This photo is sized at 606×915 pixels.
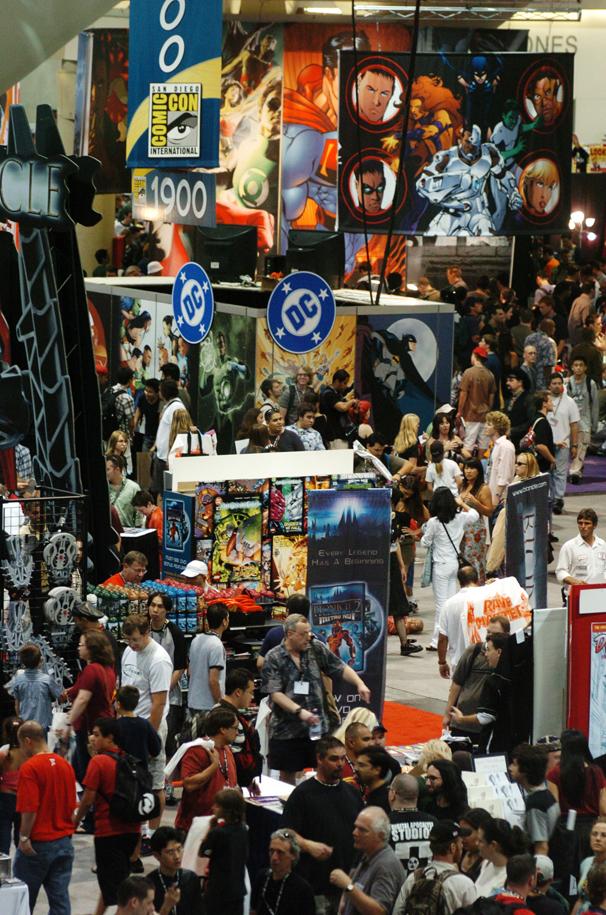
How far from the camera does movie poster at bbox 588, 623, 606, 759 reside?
9.28 metres

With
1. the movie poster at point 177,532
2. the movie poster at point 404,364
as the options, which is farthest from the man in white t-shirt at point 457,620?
the movie poster at point 404,364

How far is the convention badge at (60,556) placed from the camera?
1013cm

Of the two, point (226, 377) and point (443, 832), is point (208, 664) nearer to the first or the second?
point (443, 832)

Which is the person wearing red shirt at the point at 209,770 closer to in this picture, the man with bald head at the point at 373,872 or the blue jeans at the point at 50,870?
the blue jeans at the point at 50,870

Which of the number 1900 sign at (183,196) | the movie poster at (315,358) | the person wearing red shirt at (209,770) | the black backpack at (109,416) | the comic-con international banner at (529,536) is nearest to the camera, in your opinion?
the person wearing red shirt at (209,770)

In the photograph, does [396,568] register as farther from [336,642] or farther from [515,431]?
[515,431]

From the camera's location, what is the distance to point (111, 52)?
1042 inches

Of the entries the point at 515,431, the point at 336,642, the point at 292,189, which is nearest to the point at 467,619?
the point at 336,642

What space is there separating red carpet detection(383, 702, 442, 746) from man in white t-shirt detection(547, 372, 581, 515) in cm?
594

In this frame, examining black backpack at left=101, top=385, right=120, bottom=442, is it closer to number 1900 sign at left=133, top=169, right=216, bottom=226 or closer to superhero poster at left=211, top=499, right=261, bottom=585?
number 1900 sign at left=133, top=169, right=216, bottom=226

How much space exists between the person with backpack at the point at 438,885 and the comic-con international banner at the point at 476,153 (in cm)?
1613

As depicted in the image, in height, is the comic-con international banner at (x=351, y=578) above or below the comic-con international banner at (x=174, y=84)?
below

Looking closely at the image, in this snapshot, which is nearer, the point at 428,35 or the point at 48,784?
the point at 48,784

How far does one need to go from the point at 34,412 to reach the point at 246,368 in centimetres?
623
